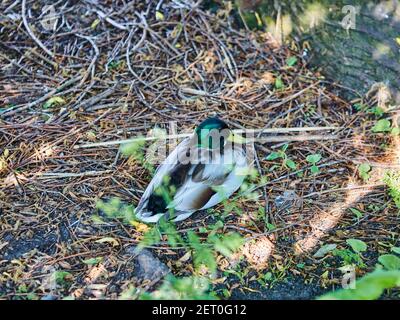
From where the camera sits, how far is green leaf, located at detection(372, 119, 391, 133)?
3510 millimetres

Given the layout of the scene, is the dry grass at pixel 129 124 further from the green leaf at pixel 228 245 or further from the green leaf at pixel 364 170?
the green leaf at pixel 228 245

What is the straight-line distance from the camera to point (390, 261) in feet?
8.48

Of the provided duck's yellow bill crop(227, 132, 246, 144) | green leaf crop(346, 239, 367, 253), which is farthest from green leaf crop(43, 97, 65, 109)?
green leaf crop(346, 239, 367, 253)

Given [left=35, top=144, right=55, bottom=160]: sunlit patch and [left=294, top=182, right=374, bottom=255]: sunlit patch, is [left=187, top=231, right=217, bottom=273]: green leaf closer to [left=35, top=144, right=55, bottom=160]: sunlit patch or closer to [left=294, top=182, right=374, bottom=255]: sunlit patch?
[left=294, top=182, right=374, bottom=255]: sunlit patch

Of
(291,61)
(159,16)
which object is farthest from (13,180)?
(291,61)

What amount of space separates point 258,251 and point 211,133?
0.68 meters

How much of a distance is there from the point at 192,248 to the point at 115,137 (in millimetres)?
978

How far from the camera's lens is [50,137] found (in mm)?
3428

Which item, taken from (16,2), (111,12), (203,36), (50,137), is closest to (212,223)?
(50,137)

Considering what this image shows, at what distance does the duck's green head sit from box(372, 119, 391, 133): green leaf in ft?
3.32

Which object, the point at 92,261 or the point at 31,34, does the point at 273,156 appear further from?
the point at 31,34

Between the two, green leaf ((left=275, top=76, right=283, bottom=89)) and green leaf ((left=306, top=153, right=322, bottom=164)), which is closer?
green leaf ((left=306, top=153, right=322, bottom=164))

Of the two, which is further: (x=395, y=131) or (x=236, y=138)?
(x=395, y=131)

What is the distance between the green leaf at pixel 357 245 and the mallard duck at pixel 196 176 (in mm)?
689
